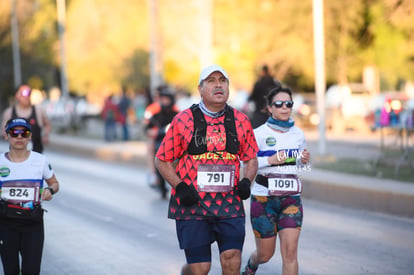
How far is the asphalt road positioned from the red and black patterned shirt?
102 inches

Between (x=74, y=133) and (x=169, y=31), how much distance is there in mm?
16631

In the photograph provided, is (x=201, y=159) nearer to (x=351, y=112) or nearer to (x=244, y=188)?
(x=244, y=188)

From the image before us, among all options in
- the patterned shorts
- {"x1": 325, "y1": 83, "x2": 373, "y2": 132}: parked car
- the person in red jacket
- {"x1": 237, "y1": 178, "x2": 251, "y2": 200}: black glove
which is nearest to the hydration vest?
the person in red jacket

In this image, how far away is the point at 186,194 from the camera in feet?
19.1

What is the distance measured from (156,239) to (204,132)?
482cm

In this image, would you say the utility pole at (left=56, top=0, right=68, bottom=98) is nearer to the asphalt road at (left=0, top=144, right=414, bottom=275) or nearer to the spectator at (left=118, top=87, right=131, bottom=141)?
the spectator at (left=118, top=87, right=131, bottom=141)

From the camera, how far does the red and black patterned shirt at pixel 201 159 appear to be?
19.5ft

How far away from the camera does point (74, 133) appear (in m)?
37.4

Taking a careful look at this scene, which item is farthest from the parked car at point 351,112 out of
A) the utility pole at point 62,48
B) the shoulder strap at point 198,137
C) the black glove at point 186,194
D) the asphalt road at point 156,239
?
the black glove at point 186,194

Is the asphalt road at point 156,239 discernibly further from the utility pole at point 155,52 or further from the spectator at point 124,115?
the spectator at point 124,115

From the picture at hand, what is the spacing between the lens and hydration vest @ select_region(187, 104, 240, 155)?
598cm

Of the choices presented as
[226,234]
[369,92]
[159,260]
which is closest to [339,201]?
[159,260]

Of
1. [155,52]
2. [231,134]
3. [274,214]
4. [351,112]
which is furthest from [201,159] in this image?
[351,112]

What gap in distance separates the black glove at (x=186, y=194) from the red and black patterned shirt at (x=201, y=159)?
0.08m
